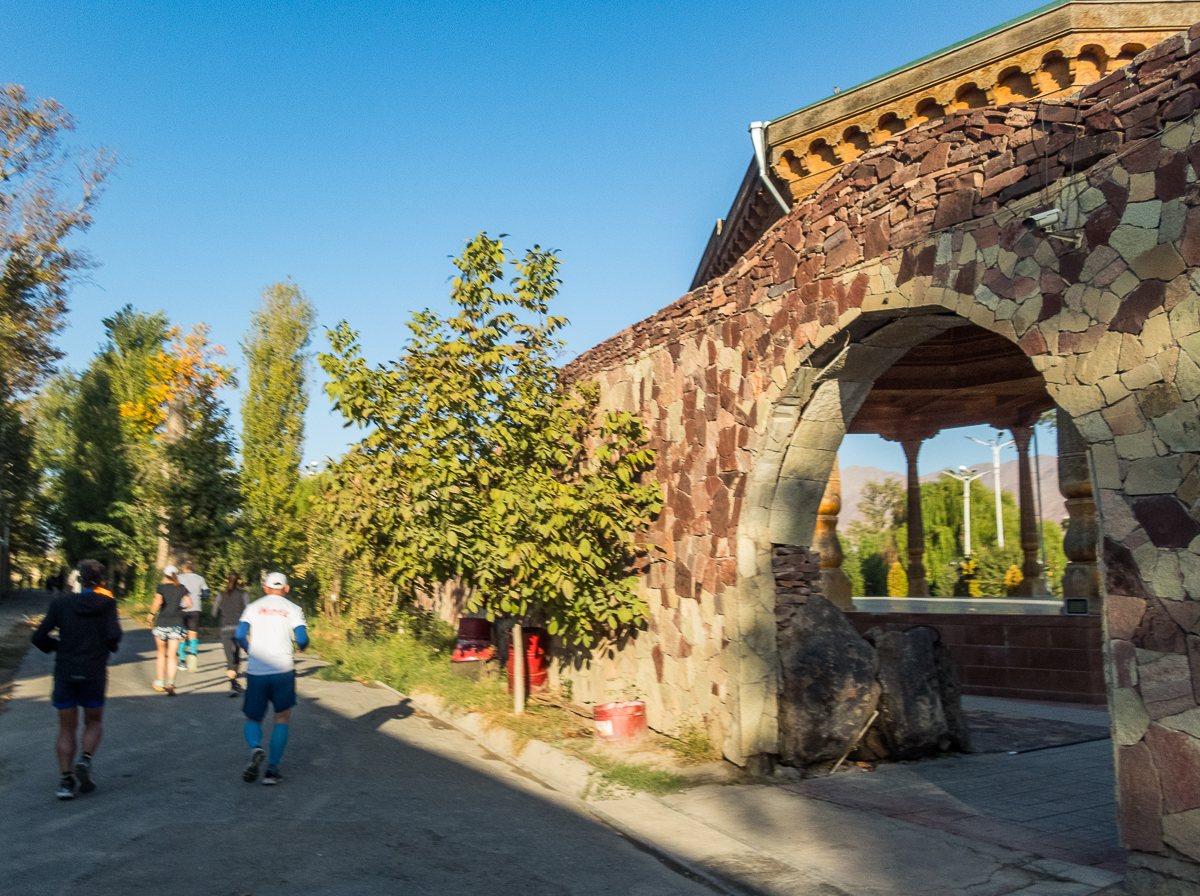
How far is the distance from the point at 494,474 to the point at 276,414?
78.5 ft

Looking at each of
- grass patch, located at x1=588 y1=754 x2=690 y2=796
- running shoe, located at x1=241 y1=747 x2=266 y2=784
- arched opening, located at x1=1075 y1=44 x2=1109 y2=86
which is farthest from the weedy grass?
arched opening, located at x1=1075 y1=44 x2=1109 y2=86

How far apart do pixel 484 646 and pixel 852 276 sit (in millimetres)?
7016

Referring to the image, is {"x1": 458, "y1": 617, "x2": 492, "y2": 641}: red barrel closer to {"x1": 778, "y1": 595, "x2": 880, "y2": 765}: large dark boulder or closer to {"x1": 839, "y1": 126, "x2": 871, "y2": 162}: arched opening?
{"x1": 778, "y1": 595, "x2": 880, "y2": 765}: large dark boulder

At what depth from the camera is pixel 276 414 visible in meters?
31.5

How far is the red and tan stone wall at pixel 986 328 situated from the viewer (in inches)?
183

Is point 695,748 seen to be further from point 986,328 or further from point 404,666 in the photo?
point 404,666

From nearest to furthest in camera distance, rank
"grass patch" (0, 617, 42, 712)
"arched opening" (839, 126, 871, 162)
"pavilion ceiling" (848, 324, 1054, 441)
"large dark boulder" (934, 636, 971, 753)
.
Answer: "large dark boulder" (934, 636, 971, 753), "grass patch" (0, 617, 42, 712), "arched opening" (839, 126, 871, 162), "pavilion ceiling" (848, 324, 1054, 441)

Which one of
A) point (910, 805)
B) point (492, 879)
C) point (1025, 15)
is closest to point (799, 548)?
point (910, 805)

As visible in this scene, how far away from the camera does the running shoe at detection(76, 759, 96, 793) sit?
256 inches

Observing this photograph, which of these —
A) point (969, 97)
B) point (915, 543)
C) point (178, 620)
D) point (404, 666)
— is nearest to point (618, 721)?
point (404, 666)

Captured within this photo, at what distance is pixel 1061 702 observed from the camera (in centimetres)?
1117

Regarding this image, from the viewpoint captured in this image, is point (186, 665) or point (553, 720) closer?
point (553, 720)

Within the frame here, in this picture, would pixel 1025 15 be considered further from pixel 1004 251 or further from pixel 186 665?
pixel 186 665

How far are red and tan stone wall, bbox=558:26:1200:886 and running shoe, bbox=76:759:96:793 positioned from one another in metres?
4.81
